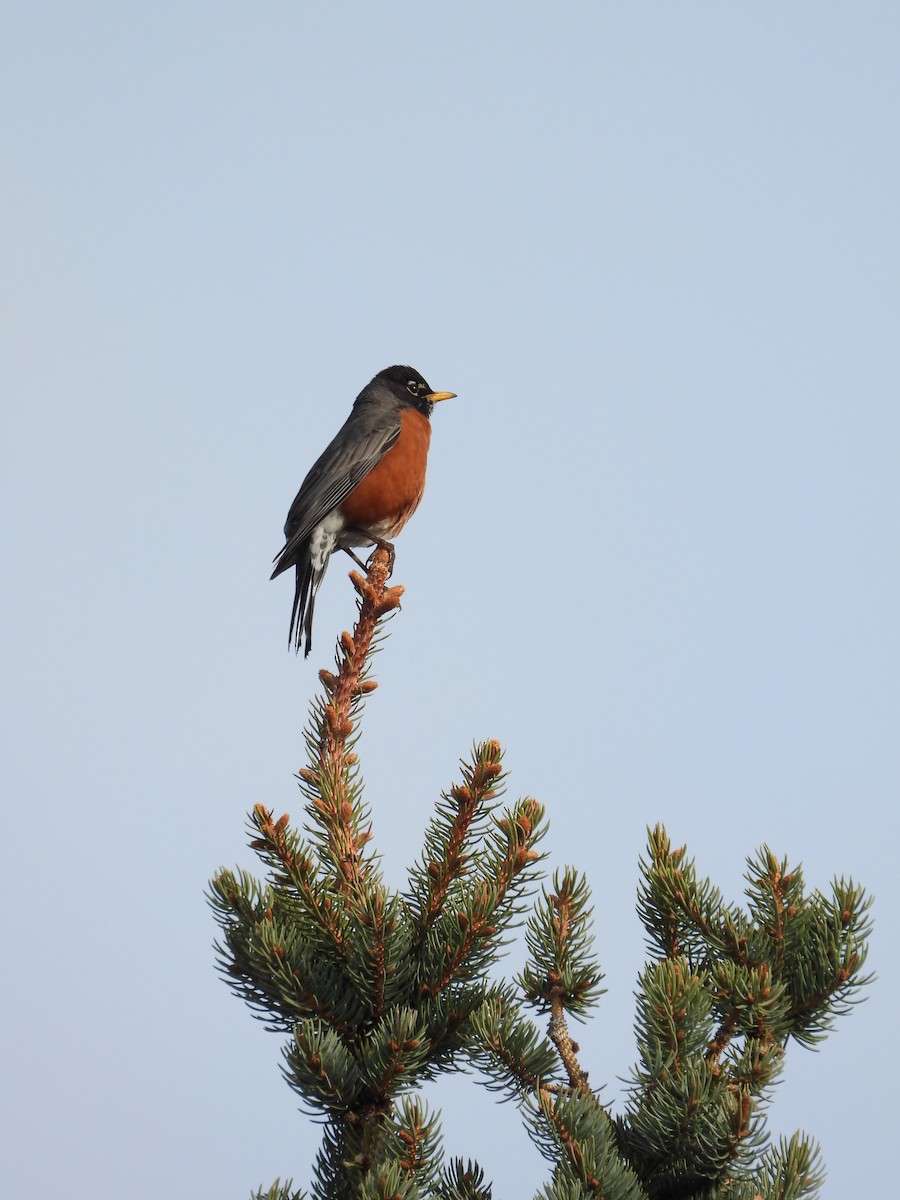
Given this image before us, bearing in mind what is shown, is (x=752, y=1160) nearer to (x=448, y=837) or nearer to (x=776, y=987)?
(x=776, y=987)

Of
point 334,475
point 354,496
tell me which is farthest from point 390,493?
point 334,475

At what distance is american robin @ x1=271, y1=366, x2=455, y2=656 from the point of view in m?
6.80

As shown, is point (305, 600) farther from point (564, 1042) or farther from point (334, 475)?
point (564, 1042)

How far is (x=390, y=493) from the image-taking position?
709 cm

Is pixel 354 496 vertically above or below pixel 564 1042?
above

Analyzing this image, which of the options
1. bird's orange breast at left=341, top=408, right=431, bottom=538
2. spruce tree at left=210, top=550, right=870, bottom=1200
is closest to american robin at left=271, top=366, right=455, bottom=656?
bird's orange breast at left=341, top=408, right=431, bottom=538

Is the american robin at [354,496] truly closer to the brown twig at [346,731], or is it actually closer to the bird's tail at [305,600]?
the bird's tail at [305,600]

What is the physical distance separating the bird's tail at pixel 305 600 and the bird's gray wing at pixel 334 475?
0.15m

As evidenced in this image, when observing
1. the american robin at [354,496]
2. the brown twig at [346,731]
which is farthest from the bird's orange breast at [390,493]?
the brown twig at [346,731]

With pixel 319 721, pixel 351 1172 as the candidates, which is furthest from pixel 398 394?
pixel 351 1172

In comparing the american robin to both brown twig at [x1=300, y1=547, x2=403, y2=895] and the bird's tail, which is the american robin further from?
brown twig at [x1=300, y1=547, x2=403, y2=895]

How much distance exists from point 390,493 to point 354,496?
23 centimetres

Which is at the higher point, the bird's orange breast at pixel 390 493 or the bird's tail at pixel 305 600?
the bird's orange breast at pixel 390 493

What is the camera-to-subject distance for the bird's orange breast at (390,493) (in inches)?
278
